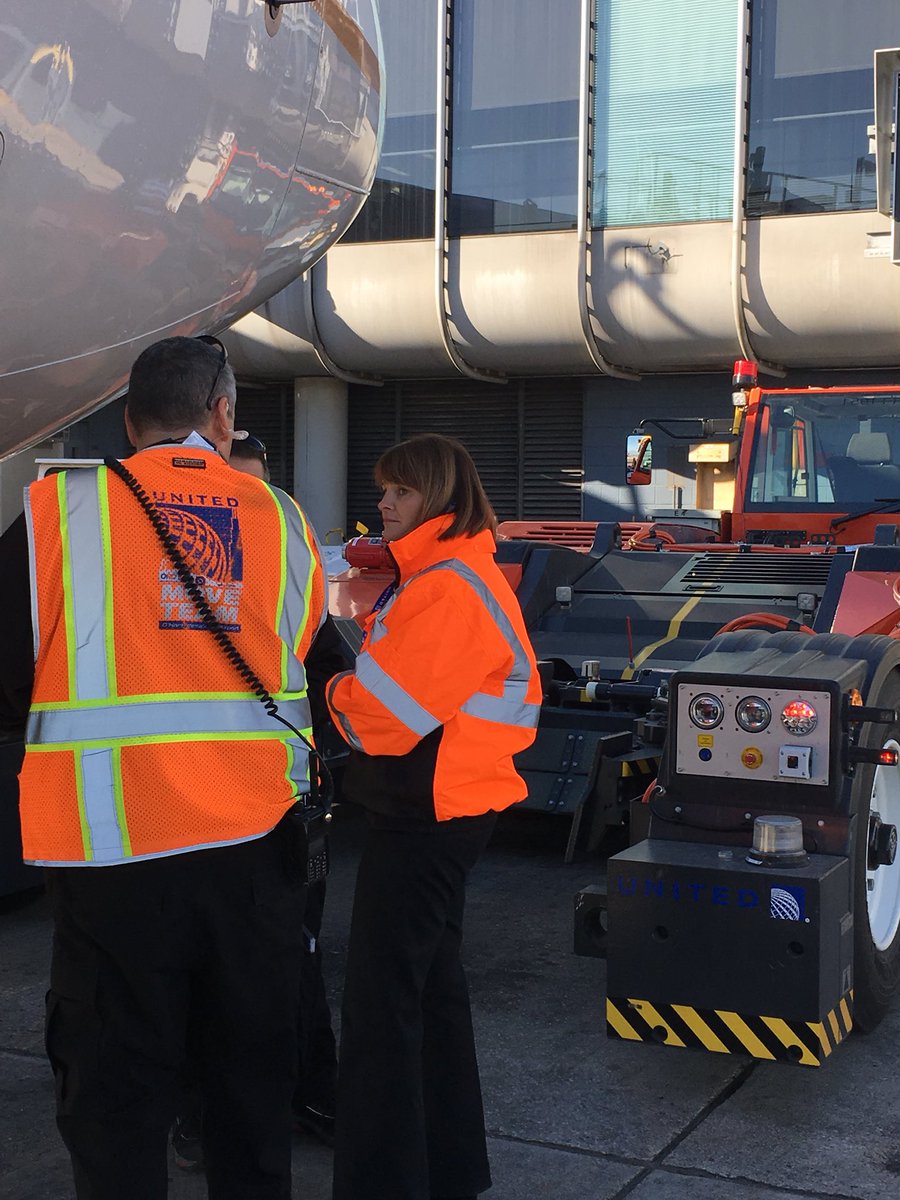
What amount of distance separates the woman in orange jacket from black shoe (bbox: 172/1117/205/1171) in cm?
63

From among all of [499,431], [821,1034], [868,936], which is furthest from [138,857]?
[499,431]

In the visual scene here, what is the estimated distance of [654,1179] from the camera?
11.1 feet

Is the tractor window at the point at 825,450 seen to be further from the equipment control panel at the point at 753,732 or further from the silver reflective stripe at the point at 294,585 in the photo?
the silver reflective stripe at the point at 294,585

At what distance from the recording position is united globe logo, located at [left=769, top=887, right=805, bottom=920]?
3.49m

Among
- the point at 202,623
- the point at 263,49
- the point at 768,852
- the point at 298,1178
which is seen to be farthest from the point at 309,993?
the point at 263,49

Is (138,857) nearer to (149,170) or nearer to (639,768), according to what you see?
(149,170)

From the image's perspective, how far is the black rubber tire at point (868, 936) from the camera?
13.0 feet

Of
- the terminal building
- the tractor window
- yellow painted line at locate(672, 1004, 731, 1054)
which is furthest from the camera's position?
the terminal building

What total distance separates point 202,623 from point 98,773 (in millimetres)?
303

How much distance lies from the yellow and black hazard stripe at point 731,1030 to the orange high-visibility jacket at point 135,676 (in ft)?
5.31

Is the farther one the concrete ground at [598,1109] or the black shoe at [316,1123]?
the black shoe at [316,1123]

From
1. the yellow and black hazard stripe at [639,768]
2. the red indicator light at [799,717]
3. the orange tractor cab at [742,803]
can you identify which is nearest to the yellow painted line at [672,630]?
the orange tractor cab at [742,803]

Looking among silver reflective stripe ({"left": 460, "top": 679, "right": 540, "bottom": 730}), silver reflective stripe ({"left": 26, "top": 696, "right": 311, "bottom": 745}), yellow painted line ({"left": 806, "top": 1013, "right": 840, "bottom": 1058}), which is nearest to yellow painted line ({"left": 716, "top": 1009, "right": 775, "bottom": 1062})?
yellow painted line ({"left": 806, "top": 1013, "right": 840, "bottom": 1058})

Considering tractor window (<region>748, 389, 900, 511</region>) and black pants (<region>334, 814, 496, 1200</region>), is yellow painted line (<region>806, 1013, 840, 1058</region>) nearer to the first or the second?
black pants (<region>334, 814, 496, 1200</region>)
